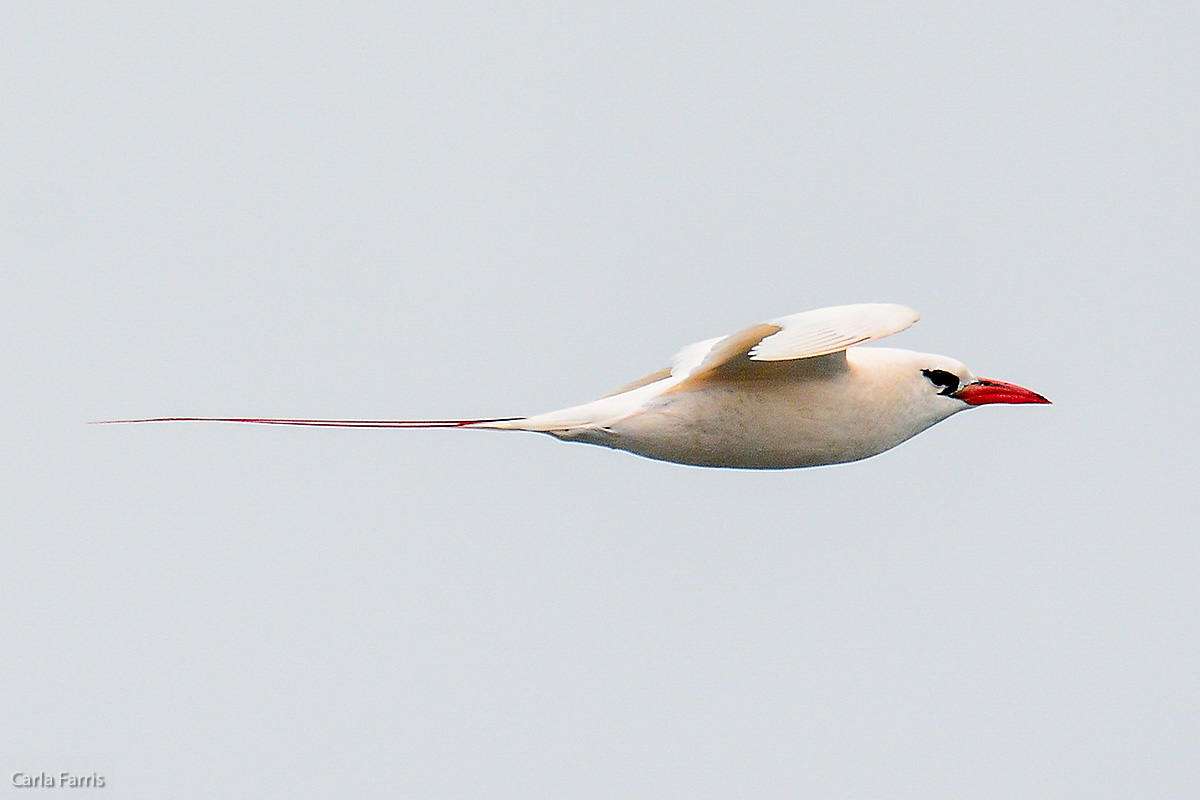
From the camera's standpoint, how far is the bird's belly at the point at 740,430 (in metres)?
8.35

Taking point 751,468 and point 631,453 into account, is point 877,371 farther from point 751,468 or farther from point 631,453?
point 631,453

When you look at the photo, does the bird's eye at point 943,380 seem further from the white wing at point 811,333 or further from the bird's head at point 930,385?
the white wing at point 811,333

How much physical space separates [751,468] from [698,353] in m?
0.82

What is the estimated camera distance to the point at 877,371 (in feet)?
28.6

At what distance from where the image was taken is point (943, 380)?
8961 mm

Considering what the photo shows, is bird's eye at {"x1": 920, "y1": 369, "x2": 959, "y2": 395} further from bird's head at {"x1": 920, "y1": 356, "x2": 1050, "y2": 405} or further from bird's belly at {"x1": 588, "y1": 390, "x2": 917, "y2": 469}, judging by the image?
bird's belly at {"x1": 588, "y1": 390, "x2": 917, "y2": 469}

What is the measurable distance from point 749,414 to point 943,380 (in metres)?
1.34

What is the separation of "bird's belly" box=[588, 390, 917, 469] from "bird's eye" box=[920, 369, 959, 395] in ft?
1.84

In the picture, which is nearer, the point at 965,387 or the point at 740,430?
the point at 740,430

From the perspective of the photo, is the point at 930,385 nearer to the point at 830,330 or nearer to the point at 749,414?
the point at 749,414

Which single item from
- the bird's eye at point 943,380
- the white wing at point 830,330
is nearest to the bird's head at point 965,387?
the bird's eye at point 943,380

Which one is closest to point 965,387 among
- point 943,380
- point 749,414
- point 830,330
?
point 943,380

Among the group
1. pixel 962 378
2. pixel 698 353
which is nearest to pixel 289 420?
pixel 698 353

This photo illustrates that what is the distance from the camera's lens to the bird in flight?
8.23m
